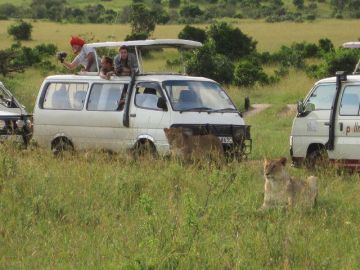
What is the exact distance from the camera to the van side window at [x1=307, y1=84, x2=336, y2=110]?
1292 centimetres

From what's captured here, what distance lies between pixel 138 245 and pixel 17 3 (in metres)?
98.3

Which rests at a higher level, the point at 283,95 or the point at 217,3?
the point at 283,95

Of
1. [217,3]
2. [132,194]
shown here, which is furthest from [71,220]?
[217,3]

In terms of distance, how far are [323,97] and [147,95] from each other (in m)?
2.61

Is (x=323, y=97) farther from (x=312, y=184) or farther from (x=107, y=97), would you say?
(x=312, y=184)

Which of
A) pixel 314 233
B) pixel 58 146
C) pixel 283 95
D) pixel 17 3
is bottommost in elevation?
pixel 17 3

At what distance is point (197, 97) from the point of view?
13.4 metres

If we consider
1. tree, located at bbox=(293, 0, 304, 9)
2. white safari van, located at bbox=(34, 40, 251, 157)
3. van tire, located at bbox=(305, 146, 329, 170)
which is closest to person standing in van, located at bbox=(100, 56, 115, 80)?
white safari van, located at bbox=(34, 40, 251, 157)

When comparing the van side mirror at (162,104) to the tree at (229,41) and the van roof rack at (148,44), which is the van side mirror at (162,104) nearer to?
the van roof rack at (148,44)

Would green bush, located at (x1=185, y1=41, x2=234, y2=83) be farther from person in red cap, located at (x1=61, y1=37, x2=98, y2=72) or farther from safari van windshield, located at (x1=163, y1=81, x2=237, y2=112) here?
safari van windshield, located at (x1=163, y1=81, x2=237, y2=112)

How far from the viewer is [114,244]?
7668 millimetres

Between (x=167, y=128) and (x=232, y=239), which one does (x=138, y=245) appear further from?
(x=167, y=128)

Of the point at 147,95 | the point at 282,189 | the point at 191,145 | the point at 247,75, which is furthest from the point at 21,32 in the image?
the point at 282,189

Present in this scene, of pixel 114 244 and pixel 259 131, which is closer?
pixel 114 244
